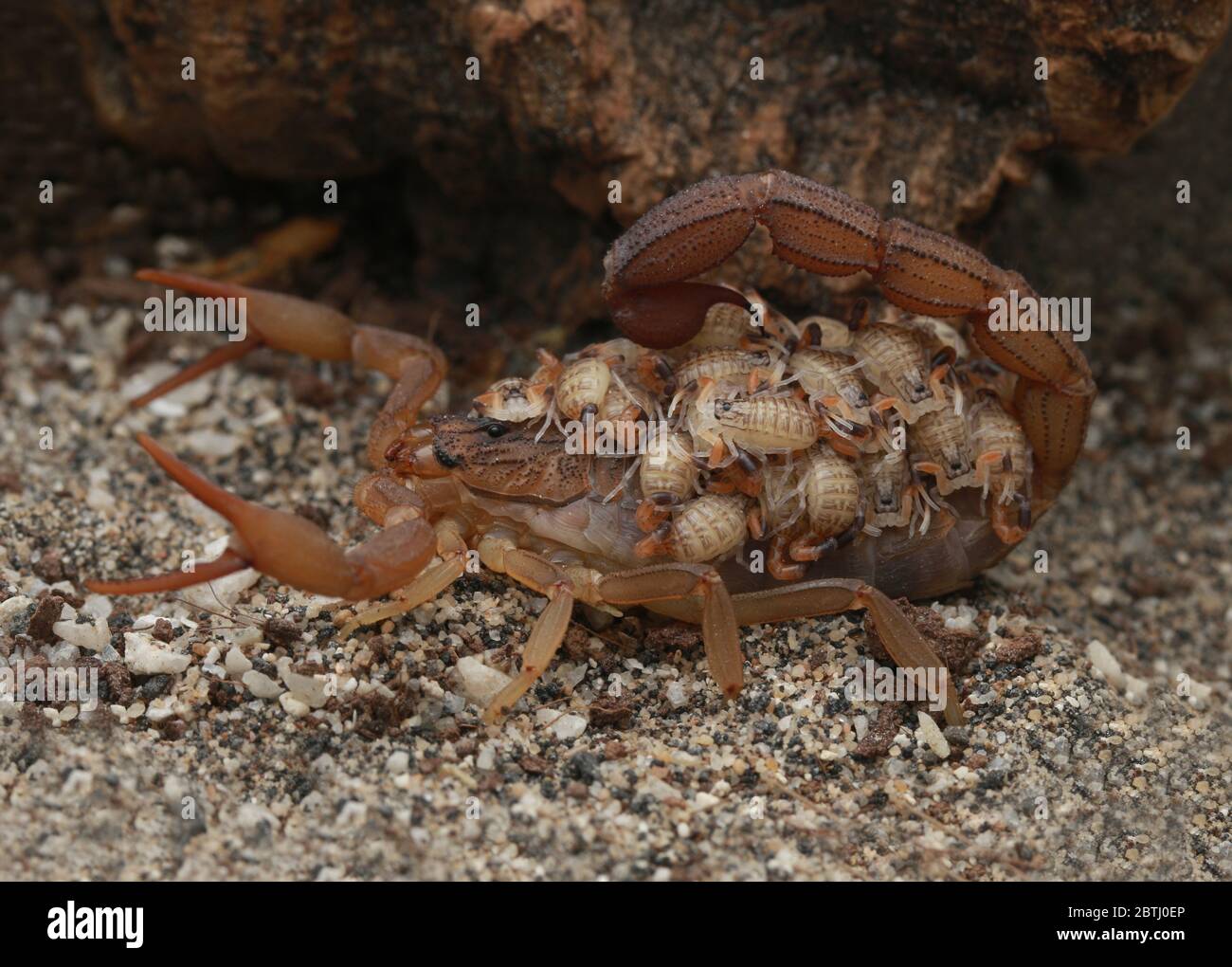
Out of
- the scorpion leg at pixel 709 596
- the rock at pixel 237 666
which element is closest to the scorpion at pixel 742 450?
the scorpion leg at pixel 709 596

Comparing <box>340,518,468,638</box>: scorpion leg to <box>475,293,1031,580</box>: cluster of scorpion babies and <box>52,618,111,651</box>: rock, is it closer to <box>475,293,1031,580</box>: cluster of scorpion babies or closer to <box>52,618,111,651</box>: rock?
<box>475,293,1031,580</box>: cluster of scorpion babies

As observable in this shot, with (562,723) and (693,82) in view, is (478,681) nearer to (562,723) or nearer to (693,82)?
(562,723)

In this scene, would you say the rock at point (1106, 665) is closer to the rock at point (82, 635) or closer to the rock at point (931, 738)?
the rock at point (931, 738)

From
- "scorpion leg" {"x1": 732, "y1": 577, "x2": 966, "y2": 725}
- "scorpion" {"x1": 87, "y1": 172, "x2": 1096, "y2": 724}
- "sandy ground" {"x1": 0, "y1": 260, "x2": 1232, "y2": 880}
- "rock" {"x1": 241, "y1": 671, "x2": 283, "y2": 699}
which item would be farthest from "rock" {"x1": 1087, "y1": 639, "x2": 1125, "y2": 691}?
"rock" {"x1": 241, "y1": 671, "x2": 283, "y2": 699}

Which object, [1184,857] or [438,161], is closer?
[1184,857]

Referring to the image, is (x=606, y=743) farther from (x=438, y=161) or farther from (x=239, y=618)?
(x=438, y=161)

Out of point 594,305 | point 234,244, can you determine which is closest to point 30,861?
point 594,305
